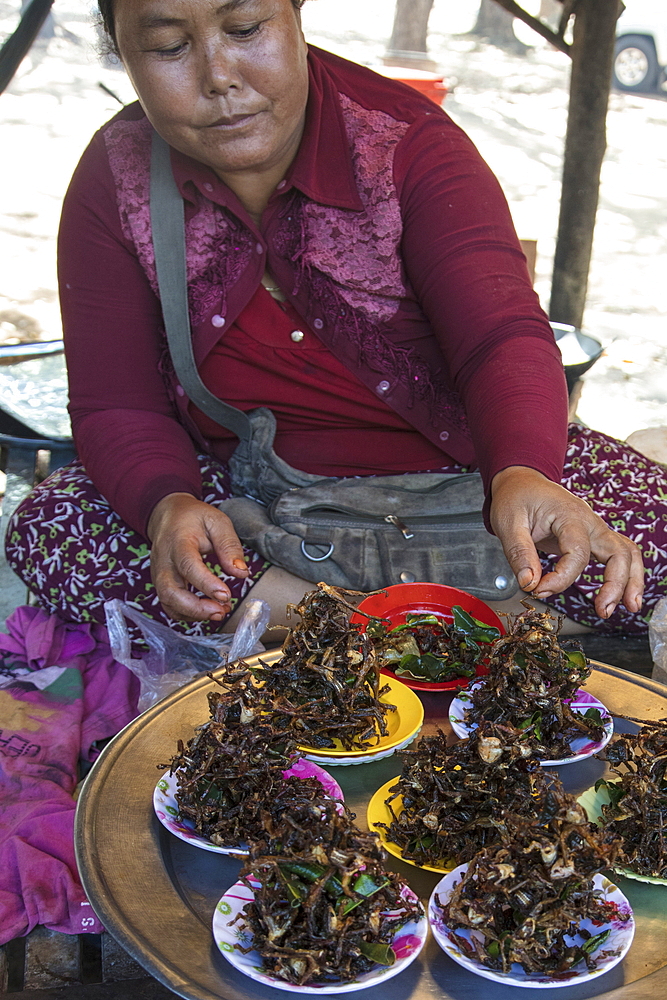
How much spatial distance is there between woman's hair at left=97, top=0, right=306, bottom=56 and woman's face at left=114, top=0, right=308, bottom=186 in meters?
0.04

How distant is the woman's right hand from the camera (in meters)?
1.91

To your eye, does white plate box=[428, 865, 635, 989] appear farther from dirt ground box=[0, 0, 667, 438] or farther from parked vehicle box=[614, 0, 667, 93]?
parked vehicle box=[614, 0, 667, 93]

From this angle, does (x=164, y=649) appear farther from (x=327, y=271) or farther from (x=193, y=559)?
(x=327, y=271)

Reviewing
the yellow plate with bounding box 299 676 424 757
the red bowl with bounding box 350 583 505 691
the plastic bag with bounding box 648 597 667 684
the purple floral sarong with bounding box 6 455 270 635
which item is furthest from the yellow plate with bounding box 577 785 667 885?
the purple floral sarong with bounding box 6 455 270 635

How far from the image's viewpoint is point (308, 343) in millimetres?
2557

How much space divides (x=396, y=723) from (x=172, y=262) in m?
1.36

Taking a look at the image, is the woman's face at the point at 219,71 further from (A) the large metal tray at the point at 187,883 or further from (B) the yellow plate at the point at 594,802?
(B) the yellow plate at the point at 594,802

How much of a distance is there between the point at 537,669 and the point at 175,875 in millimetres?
638

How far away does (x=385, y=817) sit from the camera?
58.4 inches

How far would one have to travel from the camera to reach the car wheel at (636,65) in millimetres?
14375

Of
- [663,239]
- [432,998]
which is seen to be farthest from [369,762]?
[663,239]

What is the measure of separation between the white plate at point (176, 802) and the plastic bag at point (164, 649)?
75 centimetres

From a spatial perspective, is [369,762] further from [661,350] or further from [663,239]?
[663,239]

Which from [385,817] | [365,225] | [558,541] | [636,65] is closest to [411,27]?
[636,65]
